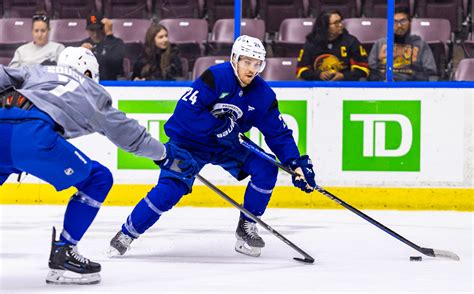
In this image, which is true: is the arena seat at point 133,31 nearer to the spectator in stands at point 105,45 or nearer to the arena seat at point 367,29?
the spectator in stands at point 105,45

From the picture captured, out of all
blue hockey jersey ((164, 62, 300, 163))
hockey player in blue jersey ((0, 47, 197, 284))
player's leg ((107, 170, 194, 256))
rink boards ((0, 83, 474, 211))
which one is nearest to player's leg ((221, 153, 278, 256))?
blue hockey jersey ((164, 62, 300, 163))

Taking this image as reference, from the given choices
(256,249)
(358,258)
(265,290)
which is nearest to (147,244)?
(256,249)

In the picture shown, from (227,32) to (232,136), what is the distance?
2198 mm

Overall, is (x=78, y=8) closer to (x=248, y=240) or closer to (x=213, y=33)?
(x=213, y=33)

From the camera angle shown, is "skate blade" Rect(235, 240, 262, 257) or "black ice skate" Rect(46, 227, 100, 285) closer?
"black ice skate" Rect(46, 227, 100, 285)

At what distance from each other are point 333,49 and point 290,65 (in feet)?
1.03

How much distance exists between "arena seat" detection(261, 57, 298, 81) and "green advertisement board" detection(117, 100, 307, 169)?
18 cm

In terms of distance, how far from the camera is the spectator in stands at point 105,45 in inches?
276

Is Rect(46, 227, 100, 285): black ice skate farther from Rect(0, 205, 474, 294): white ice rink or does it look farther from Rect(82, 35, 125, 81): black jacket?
Rect(82, 35, 125, 81): black jacket

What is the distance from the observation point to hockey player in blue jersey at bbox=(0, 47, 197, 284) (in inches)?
143

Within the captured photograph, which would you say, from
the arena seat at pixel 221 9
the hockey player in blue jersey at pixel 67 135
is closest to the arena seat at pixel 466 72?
the arena seat at pixel 221 9

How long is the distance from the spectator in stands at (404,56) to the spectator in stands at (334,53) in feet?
0.27

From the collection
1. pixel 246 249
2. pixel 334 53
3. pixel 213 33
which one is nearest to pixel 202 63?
pixel 213 33

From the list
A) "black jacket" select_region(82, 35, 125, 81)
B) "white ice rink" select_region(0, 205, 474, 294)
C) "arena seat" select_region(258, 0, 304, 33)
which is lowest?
"white ice rink" select_region(0, 205, 474, 294)
